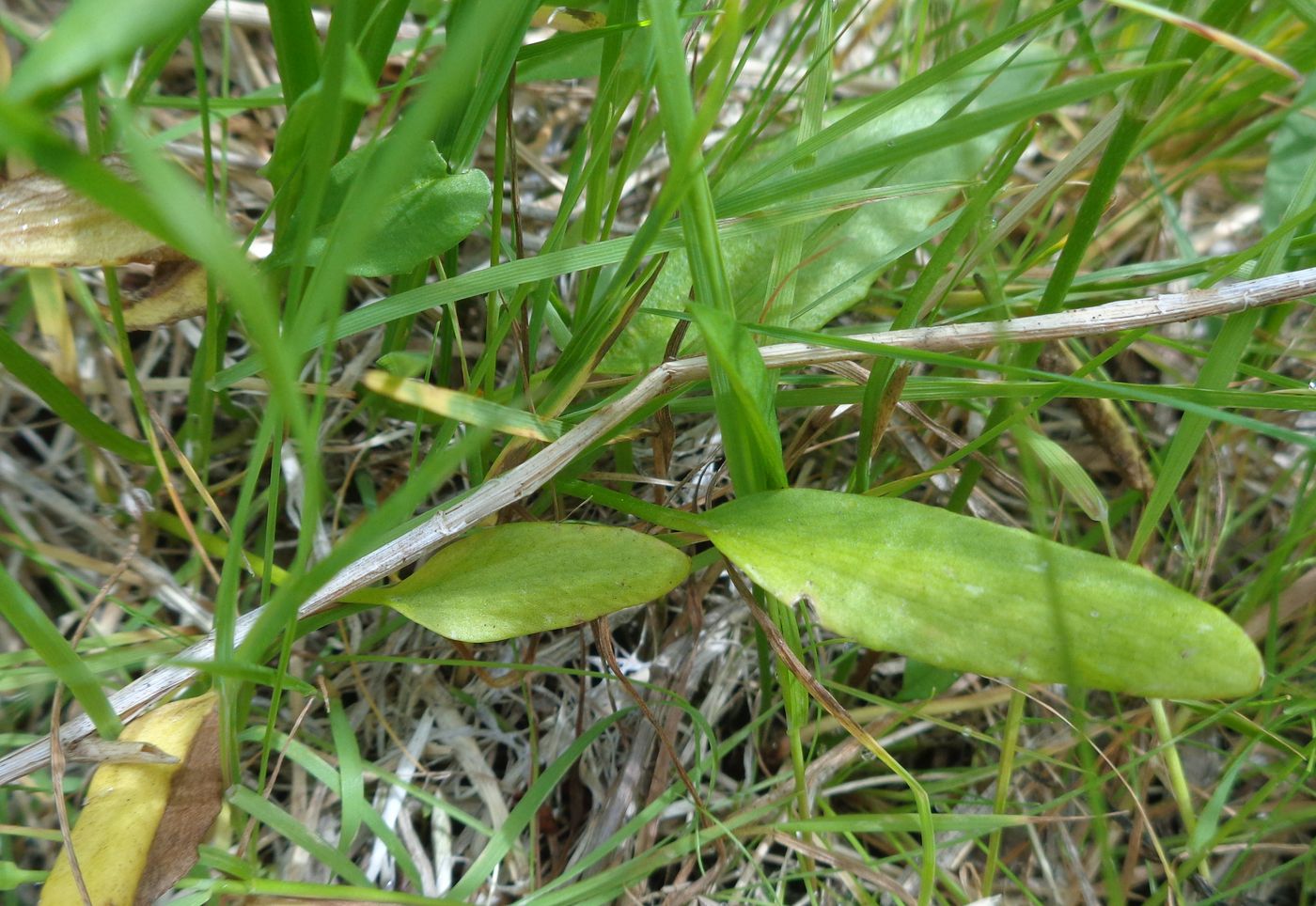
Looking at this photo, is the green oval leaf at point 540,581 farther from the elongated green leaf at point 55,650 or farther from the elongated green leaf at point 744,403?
the elongated green leaf at point 55,650

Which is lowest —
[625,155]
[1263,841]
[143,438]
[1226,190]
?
[1263,841]

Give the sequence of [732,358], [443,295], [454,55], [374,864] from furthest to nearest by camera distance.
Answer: [374,864]
[443,295]
[732,358]
[454,55]

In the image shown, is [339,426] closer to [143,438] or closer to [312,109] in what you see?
[143,438]

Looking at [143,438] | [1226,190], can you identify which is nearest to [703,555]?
[143,438]

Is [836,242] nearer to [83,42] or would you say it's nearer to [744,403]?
[744,403]

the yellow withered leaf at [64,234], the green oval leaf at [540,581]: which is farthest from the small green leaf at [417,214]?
the green oval leaf at [540,581]

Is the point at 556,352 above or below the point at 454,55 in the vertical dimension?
below
